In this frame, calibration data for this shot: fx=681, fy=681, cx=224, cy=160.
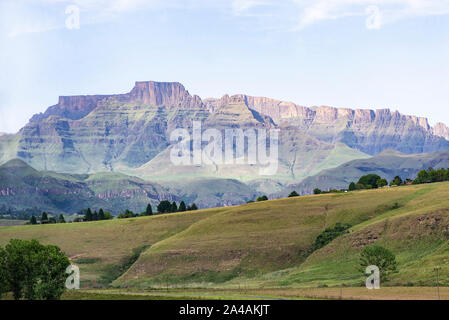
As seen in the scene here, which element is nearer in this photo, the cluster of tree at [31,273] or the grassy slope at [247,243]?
the cluster of tree at [31,273]

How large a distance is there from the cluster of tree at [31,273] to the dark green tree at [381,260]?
55635 millimetres

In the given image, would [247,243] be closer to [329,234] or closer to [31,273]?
[329,234]

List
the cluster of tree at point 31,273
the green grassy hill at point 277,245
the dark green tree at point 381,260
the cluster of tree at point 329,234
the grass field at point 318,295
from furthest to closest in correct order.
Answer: the cluster of tree at point 329,234 → the green grassy hill at point 277,245 → the dark green tree at point 381,260 → the cluster of tree at point 31,273 → the grass field at point 318,295

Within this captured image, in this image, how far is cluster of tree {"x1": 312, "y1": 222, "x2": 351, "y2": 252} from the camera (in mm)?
160875

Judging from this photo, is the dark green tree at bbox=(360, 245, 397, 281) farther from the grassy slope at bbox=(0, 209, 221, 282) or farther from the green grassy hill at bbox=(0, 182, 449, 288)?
the grassy slope at bbox=(0, 209, 221, 282)

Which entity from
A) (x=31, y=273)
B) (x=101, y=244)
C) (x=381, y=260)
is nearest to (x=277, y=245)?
(x=381, y=260)

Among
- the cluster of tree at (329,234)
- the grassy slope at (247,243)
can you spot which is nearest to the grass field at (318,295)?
the grassy slope at (247,243)

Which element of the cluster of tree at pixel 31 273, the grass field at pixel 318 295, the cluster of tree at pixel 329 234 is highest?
the cluster of tree at pixel 329 234

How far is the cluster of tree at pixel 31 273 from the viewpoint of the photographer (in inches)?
3871

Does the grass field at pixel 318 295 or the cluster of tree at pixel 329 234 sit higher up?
the cluster of tree at pixel 329 234

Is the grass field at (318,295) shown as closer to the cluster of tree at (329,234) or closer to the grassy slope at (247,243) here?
the grassy slope at (247,243)

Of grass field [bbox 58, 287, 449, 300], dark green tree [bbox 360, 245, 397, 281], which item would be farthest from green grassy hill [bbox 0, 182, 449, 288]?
grass field [bbox 58, 287, 449, 300]

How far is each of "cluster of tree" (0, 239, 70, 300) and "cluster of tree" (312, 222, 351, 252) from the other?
7341cm
